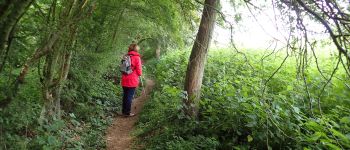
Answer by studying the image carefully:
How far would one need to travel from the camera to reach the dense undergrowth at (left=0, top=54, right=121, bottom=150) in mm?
4246

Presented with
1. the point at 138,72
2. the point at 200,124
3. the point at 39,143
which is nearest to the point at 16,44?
the point at 39,143

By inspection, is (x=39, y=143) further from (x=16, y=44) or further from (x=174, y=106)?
(x=174, y=106)

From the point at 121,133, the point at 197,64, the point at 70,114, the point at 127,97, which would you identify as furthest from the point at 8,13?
the point at 127,97

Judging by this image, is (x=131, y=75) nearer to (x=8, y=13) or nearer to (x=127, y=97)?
(x=127, y=97)

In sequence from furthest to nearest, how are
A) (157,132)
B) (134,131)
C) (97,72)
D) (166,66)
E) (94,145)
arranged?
(166,66) → (97,72) → (134,131) → (157,132) → (94,145)

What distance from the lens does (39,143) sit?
14.8 ft

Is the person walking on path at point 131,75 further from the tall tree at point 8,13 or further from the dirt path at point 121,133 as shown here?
the tall tree at point 8,13

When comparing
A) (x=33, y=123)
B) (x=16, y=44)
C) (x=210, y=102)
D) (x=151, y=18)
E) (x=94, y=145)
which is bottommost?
(x=94, y=145)

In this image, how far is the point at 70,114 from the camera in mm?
6293

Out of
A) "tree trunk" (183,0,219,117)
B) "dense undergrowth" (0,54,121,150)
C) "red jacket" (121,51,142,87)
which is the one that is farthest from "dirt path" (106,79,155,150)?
"tree trunk" (183,0,219,117)

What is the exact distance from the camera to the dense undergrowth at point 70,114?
4.25m

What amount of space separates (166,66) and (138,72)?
18.1ft

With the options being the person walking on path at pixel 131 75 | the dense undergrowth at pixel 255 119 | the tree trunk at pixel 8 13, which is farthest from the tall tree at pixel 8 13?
the person walking on path at pixel 131 75

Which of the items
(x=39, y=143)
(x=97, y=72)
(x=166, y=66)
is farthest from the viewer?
(x=166, y=66)
